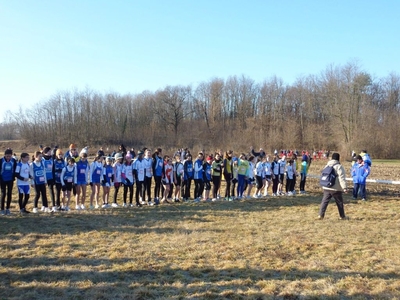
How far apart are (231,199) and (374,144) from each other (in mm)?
38099

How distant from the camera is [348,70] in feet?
156

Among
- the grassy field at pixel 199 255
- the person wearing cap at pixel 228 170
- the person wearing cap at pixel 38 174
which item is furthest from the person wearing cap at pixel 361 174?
the person wearing cap at pixel 38 174

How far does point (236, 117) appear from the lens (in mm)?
63562

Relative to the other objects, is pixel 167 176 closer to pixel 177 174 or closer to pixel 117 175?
pixel 177 174

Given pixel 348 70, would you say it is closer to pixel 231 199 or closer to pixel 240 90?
pixel 240 90

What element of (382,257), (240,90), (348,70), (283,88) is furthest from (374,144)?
(382,257)

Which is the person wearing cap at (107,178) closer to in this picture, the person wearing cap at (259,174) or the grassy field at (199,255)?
the grassy field at (199,255)

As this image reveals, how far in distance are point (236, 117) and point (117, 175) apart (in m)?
53.7

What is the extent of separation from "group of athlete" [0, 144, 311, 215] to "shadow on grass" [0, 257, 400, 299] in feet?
14.4

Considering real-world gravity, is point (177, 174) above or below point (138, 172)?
below

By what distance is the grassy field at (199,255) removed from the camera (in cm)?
482

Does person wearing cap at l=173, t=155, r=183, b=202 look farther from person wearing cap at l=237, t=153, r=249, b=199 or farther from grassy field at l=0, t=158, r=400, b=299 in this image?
person wearing cap at l=237, t=153, r=249, b=199

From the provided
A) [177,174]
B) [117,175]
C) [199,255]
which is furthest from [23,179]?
[199,255]

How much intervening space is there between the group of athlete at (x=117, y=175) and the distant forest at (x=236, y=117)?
3389 centimetres
